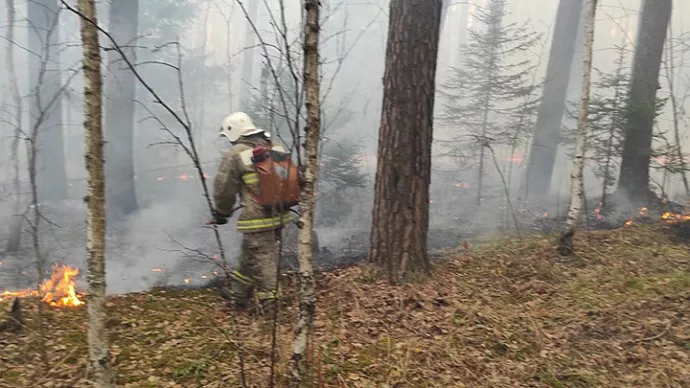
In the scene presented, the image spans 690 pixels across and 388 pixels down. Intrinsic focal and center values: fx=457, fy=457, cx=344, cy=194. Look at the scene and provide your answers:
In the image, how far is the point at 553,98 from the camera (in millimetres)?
14930

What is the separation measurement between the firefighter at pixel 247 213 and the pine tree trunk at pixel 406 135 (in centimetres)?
121

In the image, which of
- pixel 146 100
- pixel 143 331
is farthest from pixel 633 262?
→ pixel 146 100

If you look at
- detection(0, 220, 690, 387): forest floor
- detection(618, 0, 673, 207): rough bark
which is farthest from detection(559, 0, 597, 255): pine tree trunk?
detection(618, 0, 673, 207): rough bark

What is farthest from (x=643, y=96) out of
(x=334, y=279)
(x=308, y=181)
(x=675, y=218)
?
(x=308, y=181)

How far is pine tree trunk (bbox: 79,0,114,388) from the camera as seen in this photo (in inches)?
108

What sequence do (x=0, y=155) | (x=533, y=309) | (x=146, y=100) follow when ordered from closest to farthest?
(x=533, y=309)
(x=146, y=100)
(x=0, y=155)

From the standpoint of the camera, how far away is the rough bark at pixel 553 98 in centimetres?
1483

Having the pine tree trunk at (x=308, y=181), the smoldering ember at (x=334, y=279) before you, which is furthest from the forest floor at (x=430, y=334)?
the pine tree trunk at (x=308, y=181)

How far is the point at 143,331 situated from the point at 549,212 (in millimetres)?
10892

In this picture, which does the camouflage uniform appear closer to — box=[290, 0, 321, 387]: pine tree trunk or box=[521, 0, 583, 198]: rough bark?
box=[290, 0, 321, 387]: pine tree trunk

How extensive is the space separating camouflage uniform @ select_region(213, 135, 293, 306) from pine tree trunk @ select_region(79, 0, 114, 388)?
2.19 m

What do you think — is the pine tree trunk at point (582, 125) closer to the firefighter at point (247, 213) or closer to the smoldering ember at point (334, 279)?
the smoldering ember at point (334, 279)

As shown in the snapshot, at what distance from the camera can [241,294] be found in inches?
203

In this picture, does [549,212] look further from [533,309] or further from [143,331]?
[143,331]
